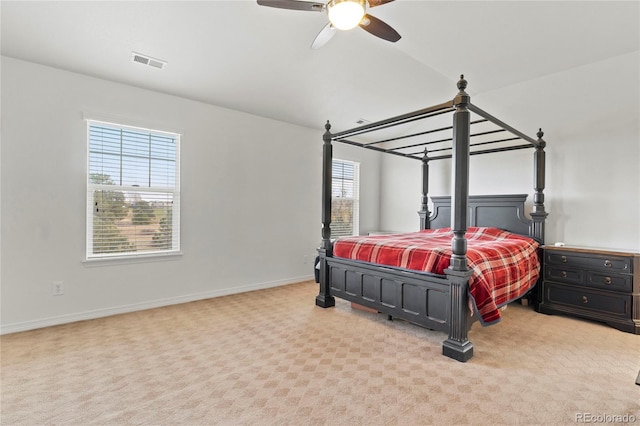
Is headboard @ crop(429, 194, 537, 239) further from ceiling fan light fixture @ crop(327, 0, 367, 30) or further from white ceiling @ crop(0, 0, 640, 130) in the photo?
ceiling fan light fixture @ crop(327, 0, 367, 30)

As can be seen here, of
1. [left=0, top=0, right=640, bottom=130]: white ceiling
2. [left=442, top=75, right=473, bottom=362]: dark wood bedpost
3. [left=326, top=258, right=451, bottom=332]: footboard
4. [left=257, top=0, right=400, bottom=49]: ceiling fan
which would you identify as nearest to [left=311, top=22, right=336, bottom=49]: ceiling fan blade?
[left=257, top=0, right=400, bottom=49]: ceiling fan

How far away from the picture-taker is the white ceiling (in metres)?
2.57

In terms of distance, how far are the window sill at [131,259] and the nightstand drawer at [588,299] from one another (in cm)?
432

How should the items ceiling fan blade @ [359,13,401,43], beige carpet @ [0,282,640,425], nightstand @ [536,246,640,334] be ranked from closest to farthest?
1. beige carpet @ [0,282,640,425]
2. ceiling fan blade @ [359,13,401,43]
3. nightstand @ [536,246,640,334]

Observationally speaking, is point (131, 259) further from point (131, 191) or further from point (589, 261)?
point (589, 261)

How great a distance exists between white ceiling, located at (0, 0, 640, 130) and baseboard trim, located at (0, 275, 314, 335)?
243cm

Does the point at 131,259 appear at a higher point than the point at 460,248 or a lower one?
lower

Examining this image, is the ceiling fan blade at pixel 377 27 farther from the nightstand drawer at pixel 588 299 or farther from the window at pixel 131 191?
the nightstand drawer at pixel 588 299

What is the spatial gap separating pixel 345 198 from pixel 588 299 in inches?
141

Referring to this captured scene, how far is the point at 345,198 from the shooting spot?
18.6 ft

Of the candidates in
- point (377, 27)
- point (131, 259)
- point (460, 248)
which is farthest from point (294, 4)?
point (131, 259)

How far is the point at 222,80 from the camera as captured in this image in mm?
3525

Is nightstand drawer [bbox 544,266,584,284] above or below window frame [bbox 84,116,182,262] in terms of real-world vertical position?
below

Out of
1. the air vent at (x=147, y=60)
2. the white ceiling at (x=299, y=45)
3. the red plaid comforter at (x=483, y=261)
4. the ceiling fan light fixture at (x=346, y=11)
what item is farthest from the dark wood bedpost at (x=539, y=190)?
the air vent at (x=147, y=60)
